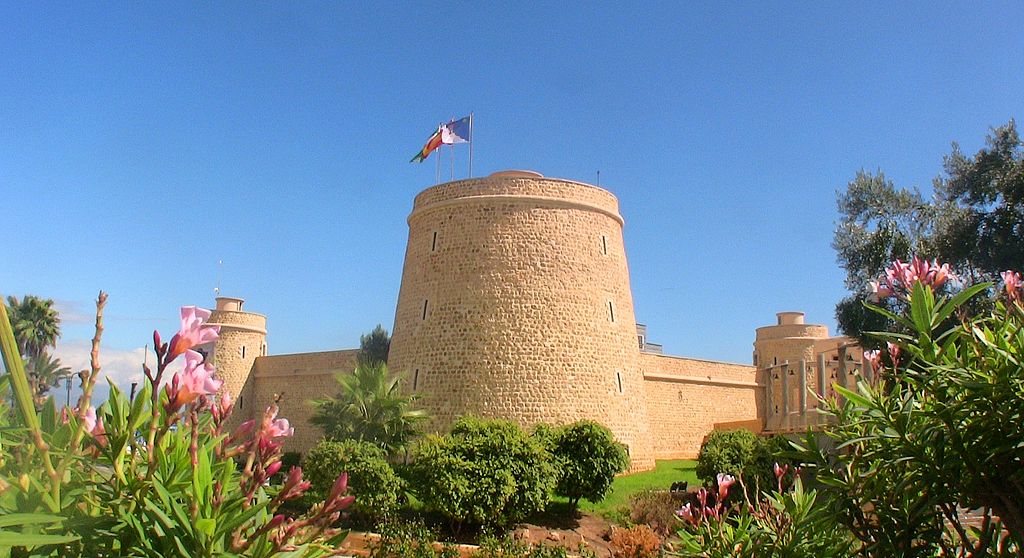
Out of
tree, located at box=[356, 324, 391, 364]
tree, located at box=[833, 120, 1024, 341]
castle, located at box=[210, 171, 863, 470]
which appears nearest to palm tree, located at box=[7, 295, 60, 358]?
tree, located at box=[356, 324, 391, 364]

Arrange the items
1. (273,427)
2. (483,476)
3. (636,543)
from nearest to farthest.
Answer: (273,427), (636,543), (483,476)

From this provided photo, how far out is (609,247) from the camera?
62.2 ft

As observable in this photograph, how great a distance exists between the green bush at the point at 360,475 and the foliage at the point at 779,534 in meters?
8.84

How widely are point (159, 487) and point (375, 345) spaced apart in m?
24.0

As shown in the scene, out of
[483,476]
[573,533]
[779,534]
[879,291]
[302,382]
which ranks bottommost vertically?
[573,533]

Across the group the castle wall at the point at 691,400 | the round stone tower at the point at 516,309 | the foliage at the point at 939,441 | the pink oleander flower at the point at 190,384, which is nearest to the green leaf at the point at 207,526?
the pink oleander flower at the point at 190,384

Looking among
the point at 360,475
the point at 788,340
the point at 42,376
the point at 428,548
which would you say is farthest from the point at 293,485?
the point at 788,340

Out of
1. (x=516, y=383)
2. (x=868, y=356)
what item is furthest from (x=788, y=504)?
(x=516, y=383)

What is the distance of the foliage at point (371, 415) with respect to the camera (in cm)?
1433

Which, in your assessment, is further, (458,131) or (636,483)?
(458,131)

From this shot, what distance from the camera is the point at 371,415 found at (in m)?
14.5

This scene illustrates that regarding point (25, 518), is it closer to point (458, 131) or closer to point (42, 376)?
point (42, 376)

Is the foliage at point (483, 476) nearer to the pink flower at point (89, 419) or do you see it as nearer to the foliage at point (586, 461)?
the foliage at point (586, 461)

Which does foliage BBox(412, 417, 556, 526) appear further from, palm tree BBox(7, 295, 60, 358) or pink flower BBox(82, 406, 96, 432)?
palm tree BBox(7, 295, 60, 358)
